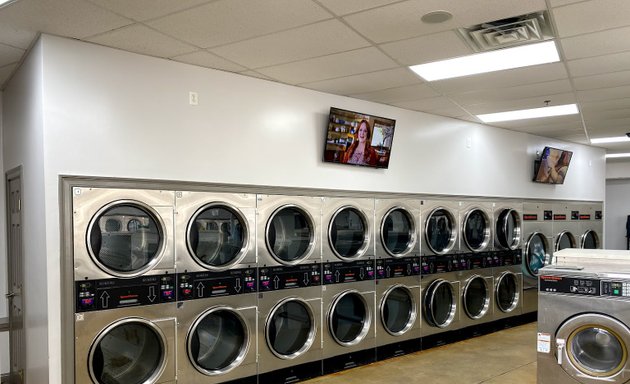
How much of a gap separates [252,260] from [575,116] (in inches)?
181

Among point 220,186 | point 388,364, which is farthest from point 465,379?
point 220,186

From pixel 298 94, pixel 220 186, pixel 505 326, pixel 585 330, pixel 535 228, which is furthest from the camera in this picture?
pixel 535 228

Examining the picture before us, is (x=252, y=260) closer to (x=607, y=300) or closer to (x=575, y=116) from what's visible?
(x=607, y=300)

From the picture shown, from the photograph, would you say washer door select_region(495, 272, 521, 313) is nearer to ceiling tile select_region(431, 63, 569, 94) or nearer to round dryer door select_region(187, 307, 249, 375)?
ceiling tile select_region(431, 63, 569, 94)

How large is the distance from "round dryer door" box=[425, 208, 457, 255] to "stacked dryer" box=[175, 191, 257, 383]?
2.64 meters

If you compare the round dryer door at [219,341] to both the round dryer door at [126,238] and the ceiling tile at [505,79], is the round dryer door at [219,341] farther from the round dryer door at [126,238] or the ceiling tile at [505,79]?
the ceiling tile at [505,79]

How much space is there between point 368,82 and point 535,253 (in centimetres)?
457

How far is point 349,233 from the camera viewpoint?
5.04 metres

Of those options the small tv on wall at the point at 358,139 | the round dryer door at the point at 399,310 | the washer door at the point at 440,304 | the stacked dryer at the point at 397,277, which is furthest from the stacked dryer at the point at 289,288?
the washer door at the point at 440,304

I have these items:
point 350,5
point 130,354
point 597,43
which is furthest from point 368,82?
point 130,354

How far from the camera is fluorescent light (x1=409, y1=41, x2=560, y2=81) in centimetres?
360

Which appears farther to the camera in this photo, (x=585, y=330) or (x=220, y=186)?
(x=220, y=186)

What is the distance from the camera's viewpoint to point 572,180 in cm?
830

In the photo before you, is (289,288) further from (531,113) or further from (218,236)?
(531,113)
